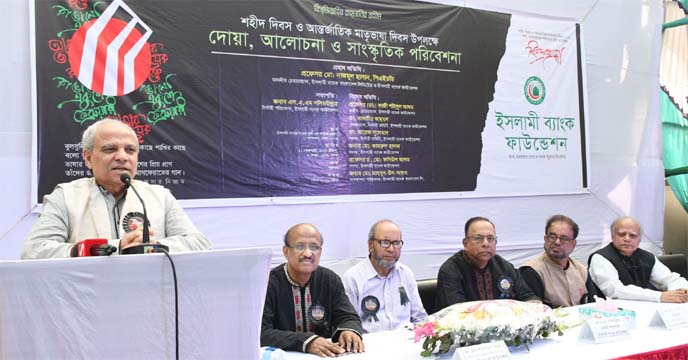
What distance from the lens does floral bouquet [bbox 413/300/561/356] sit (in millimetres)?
1857

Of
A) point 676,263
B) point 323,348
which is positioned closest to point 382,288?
point 323,348

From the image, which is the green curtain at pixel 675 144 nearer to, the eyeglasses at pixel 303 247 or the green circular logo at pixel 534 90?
the green circular logo at pixel 534 90

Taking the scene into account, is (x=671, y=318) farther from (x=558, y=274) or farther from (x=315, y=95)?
(x=315, y=95)

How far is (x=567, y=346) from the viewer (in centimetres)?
204

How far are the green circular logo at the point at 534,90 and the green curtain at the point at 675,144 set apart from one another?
5.12 ft

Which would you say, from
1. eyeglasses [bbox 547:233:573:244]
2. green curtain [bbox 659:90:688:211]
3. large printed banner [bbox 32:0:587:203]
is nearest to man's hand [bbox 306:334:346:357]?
large printed banner [bbox 32:0:587:203]

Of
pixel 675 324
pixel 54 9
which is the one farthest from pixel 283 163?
pixel 675 324

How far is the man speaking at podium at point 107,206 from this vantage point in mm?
1698

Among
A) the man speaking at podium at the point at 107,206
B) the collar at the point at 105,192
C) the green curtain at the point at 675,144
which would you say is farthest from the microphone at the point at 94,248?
the green curtain at the point at 675,144

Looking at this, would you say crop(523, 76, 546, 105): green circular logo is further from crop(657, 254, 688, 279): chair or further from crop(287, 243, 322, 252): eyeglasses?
crop(287, 243, 322, 252): eyeglasses

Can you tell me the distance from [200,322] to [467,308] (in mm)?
1088

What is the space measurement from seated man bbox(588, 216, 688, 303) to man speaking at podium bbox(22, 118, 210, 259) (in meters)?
2.48

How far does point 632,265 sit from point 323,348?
2.28 m

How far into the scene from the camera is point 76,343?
3.49ft
